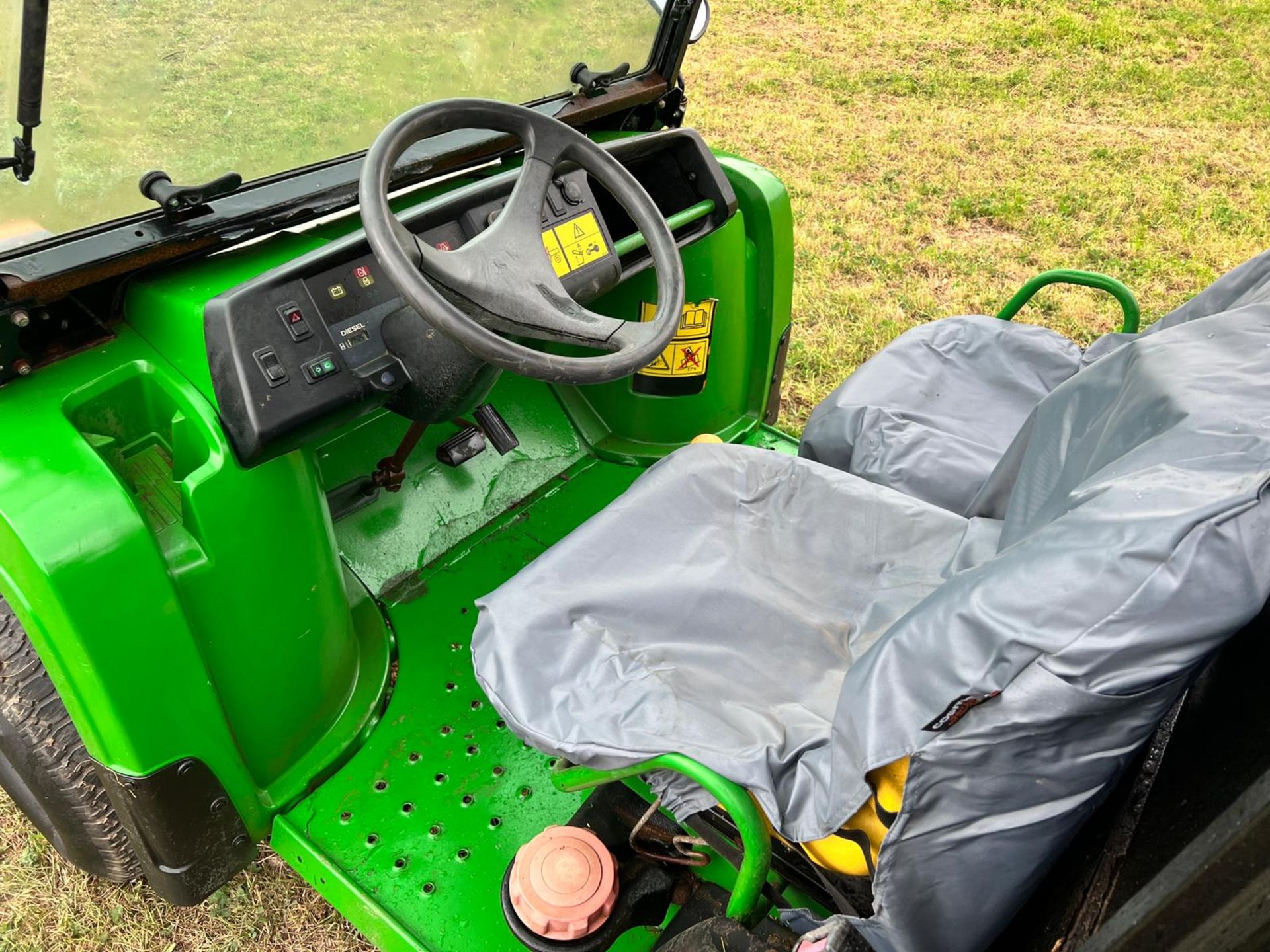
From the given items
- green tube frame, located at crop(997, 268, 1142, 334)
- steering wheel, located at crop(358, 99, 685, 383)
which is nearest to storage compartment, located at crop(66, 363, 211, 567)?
steering wheel, located at crop(358, 99, 685, 383)

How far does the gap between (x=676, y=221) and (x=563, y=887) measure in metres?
1.23

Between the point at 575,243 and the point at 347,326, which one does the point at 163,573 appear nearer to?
the point at 347,326

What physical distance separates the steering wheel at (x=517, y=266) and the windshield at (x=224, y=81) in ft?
0.89

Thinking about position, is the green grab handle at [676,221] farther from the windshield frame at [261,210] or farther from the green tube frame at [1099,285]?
the green tube frame at [1099,285]

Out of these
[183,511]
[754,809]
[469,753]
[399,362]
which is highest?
[399,362]

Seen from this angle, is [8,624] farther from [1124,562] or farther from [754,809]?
[1124,562]

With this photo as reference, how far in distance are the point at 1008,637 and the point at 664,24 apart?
166 centimetres

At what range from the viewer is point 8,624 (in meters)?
1.46

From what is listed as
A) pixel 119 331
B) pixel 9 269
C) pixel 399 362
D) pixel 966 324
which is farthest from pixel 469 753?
pixel 966 324

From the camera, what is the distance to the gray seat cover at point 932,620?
837mm

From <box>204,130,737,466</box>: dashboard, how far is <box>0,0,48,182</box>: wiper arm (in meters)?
0.27

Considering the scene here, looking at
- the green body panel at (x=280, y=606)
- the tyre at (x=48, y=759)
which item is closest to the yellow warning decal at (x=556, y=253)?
the green body panel at (x=280, y=606)

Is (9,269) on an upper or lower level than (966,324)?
upper

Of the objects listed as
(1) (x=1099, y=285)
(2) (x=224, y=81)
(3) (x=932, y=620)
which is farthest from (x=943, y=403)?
(2) (x=224, y=81)
